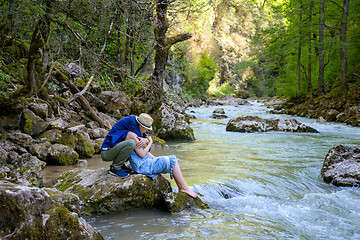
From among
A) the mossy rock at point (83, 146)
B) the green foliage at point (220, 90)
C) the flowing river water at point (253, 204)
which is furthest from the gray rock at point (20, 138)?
the green foliage at point (220, 90)

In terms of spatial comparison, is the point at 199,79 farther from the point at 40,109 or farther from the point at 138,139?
the point at 138,139

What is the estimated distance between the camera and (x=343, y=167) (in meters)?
6.07

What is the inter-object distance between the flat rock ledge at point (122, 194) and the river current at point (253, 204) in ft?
0.44

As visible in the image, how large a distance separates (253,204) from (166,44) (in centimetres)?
696

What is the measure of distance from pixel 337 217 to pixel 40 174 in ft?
16.1

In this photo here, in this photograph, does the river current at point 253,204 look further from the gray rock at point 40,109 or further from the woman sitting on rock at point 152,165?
the gray rock at point 40,109

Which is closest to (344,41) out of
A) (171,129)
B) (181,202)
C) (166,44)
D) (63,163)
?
(166,44)

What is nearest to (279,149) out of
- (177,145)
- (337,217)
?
(177,145)

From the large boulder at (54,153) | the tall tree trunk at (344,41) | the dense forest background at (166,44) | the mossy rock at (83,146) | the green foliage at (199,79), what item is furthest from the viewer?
the green foliage at (199,79)

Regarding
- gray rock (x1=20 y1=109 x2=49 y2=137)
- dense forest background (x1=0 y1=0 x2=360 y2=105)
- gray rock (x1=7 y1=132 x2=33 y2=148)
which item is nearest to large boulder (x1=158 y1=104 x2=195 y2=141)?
dense forest background (x1=0 y1=0 x2=360 y2=105)

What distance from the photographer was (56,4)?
5004 mm

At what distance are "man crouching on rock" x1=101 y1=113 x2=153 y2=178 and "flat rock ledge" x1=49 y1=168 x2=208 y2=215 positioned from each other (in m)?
0.22

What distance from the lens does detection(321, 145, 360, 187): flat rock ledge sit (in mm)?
5668

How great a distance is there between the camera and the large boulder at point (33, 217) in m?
2.21
